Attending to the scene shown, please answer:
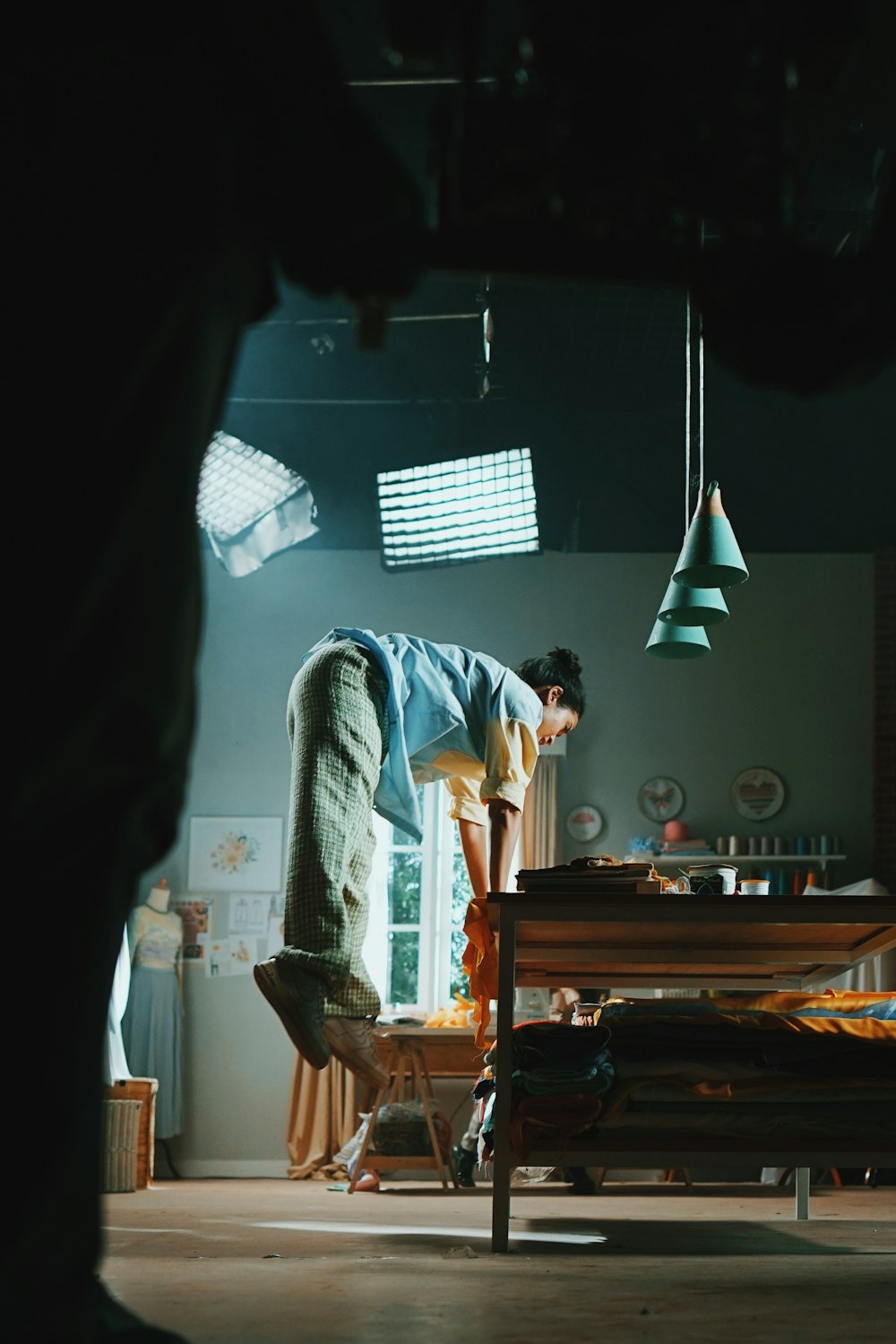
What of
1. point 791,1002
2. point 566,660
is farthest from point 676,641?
point 791,1002

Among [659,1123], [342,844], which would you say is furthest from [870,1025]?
[342,844]

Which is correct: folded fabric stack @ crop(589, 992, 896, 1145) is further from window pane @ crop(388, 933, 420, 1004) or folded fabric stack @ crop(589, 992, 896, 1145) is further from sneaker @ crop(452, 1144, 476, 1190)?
window pane @ crop(388, 933, 420, 1004)

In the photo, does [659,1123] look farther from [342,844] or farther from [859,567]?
[859,567]

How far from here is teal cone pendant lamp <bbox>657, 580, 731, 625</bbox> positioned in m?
4.69

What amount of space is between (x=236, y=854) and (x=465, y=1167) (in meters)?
2.98

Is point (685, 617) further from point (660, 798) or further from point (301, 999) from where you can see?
point (660, 798)

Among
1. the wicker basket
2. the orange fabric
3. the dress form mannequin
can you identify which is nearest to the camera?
the orange fabric

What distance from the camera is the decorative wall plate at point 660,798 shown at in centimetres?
856

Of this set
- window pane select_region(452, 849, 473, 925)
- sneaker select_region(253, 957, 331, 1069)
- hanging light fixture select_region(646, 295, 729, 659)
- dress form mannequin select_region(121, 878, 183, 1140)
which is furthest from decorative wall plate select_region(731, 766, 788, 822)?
sneaker select_region(253, 957, 331, 1069)

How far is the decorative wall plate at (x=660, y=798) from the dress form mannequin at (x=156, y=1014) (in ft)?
9.96

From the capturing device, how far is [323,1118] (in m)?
7.89

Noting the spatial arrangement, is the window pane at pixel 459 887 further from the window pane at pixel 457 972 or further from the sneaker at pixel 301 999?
the sneaker at pixel 301 999

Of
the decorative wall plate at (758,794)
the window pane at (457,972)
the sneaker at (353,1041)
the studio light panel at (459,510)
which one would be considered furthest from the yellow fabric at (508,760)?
the decorative wall plate at (758,794)

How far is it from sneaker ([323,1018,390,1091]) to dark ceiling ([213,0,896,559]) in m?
1.72
